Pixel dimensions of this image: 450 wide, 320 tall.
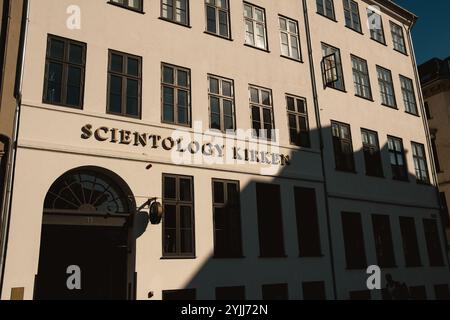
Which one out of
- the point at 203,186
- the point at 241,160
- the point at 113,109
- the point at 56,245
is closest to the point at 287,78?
the point at 241,160

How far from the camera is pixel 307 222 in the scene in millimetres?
15547

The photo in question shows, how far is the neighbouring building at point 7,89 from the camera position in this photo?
993cm

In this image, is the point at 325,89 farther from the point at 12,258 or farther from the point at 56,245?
the point at 12,258

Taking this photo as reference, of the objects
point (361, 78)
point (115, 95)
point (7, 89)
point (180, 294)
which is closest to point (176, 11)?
point (115, 95)

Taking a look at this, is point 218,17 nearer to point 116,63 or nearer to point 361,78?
point 116,63

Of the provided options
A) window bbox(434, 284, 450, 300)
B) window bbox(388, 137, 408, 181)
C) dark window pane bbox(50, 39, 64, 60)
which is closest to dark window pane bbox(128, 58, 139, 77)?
dark window pane bbox(50, 39, 64, 60)

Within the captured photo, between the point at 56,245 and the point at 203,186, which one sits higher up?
the point at 203,186

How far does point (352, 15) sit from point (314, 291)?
13.2 meters

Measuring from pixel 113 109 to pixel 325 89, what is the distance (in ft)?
29.9

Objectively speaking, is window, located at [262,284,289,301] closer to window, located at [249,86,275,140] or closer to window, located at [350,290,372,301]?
window, located at [350,290,372,301]

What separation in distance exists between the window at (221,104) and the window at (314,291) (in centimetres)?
560

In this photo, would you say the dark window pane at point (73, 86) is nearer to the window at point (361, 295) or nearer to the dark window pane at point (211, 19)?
the dark window pane at point (211, 19)

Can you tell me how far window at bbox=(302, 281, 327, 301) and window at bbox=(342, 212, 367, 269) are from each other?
1676mm
